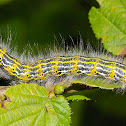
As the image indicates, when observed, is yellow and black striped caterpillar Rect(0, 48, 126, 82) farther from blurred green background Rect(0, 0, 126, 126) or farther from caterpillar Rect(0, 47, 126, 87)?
blurred green background Rect(0, 0, 126, 126)

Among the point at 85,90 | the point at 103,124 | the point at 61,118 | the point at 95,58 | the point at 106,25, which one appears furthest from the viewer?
the point at 103,124

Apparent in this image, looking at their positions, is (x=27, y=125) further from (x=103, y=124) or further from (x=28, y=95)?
(x=103, y=124)

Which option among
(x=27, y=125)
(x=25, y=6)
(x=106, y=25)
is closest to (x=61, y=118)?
(x=27, y=125)

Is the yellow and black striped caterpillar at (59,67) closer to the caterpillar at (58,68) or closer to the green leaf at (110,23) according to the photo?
the caterpillar at (58,68)

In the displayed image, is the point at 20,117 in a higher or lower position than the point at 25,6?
lower

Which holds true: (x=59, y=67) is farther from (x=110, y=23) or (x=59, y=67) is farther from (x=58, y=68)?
(x=110, y=23)

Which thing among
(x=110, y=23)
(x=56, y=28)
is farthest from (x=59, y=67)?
(x=56, y=28)
